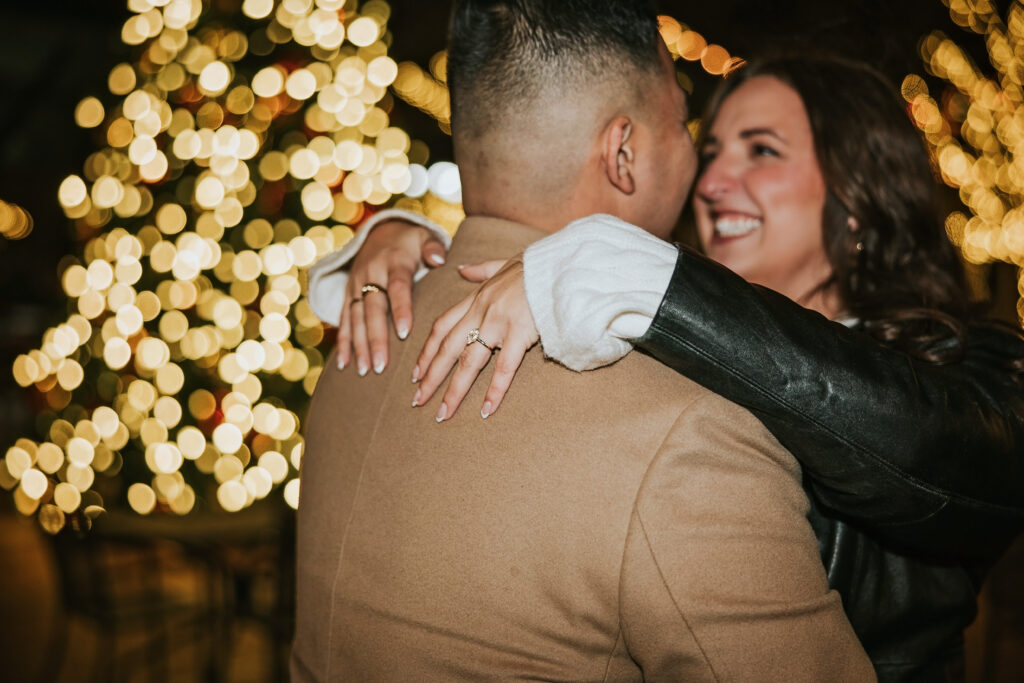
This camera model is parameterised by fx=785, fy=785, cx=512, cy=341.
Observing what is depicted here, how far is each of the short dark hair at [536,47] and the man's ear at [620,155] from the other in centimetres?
8

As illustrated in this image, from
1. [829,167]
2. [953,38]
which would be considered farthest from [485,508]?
[953,38]

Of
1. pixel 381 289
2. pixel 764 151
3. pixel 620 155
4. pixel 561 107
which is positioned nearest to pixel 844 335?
pixel 620 155

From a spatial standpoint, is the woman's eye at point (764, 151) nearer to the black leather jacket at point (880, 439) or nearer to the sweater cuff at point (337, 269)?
the black leather jacket at point (880, 439)

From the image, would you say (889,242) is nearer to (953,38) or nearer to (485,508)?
(485,508)

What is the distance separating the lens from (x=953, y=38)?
10.9ft

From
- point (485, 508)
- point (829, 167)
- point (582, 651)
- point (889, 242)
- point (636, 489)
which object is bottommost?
point (582, 651)

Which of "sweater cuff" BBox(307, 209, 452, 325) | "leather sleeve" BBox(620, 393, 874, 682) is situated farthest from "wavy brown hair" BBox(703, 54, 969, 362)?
"leather sleeve" BBox(620, 393, 874, 682)

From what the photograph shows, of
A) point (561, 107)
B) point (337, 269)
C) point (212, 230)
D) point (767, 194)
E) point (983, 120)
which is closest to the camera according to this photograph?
point (561, 107)

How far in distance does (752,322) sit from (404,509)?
503 millimetres

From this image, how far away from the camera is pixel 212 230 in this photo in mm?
2512

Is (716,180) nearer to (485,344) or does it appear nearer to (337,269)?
(337,269)

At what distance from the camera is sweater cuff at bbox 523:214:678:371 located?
2.94 feet

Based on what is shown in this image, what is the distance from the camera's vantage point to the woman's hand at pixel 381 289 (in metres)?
1.23

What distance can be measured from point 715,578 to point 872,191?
4.58 ft
